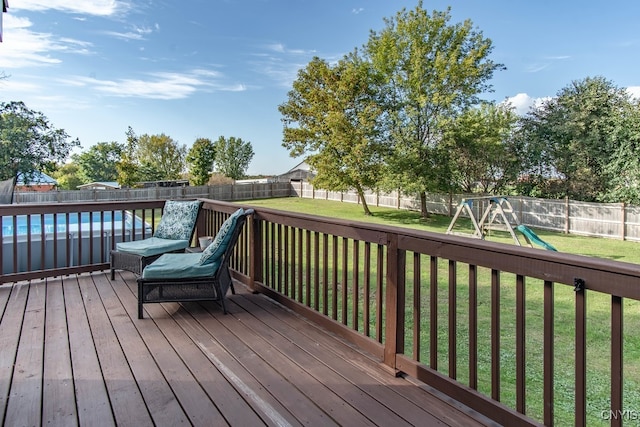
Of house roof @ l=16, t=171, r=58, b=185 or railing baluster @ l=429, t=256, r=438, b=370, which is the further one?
house roof @ l=16, t=171, r=58, b=185

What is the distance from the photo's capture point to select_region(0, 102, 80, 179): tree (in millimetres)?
17125

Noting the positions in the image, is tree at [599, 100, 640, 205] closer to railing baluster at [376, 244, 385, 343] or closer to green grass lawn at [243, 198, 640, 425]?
green grass lawn at [243, 198, 640, 425]

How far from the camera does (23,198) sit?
15.9m

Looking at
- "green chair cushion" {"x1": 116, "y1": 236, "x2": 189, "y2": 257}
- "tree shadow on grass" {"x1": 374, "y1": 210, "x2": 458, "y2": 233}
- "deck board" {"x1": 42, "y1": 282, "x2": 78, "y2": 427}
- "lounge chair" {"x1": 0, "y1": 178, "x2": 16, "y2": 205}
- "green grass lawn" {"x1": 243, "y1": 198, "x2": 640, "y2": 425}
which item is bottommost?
"green grass lawn" {"x1": 243, "y1": 198, "x2": 640, "y2": 425}

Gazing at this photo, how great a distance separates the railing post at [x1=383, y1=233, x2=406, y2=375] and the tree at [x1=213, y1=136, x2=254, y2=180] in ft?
131

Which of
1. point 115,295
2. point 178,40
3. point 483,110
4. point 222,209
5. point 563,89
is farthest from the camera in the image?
point 483,110

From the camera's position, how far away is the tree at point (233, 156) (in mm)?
40938

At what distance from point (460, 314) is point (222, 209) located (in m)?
3.21

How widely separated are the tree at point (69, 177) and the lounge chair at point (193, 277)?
3479 cm

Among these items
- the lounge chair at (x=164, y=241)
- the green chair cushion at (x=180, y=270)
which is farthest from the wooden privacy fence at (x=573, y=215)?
the green chair cushion at (x=180, y=270)

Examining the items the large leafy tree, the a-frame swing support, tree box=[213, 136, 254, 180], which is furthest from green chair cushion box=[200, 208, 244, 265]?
tree box=[213, 136, 254, 180]

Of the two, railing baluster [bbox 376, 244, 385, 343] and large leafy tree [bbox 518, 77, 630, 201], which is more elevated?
large leafy tree [bbox 518, 77, 630, 201]

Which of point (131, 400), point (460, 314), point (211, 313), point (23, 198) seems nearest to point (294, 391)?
point (131, 400)

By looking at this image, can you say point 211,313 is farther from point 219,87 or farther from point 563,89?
point 219,87
